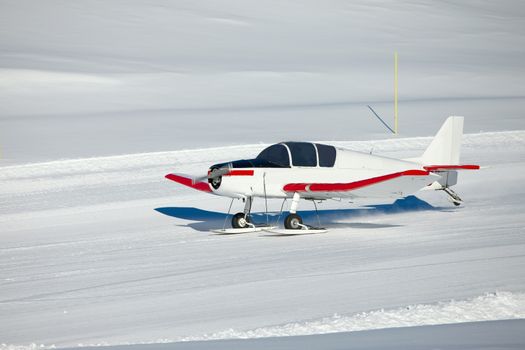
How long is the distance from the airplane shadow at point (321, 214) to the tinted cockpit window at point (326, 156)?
58.3 inches

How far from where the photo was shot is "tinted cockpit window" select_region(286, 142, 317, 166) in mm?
15812

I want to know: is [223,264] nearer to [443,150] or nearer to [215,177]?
[215,177]

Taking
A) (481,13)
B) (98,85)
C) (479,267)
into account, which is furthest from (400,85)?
(479,267)

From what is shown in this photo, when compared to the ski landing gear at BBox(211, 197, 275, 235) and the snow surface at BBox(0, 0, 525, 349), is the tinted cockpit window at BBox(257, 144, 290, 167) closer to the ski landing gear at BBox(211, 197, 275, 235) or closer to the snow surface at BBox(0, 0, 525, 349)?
the ski landing gear at BBox(211, 197, 275, 235)

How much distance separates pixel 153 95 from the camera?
43.3m

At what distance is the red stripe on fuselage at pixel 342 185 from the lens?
1466 centimetres

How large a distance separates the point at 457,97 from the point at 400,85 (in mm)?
4280

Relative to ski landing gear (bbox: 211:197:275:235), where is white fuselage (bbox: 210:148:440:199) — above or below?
above

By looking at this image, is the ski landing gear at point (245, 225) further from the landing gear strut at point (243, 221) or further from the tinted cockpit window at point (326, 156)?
the tinted cockpit window at point (326, 156)

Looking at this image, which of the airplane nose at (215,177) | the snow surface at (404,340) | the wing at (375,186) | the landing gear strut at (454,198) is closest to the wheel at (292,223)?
the wing at (375,186)

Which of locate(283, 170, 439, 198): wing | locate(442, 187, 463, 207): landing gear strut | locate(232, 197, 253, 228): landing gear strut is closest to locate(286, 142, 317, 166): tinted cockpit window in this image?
locate(283, 170, 439, 198): wing

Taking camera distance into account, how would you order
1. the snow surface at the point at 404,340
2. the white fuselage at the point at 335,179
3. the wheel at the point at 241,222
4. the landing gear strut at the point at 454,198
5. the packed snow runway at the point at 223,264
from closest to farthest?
the snow surface at the point at 404,340 → the packed snow runway at the point at 223,264 → the white fuselage at the point at 335,179 → the wheel at the point at 241,222 → the landing gear strut at the point at 454,198

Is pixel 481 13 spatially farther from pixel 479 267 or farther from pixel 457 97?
pixel 479 267

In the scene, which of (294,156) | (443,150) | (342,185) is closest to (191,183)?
(294,156)
